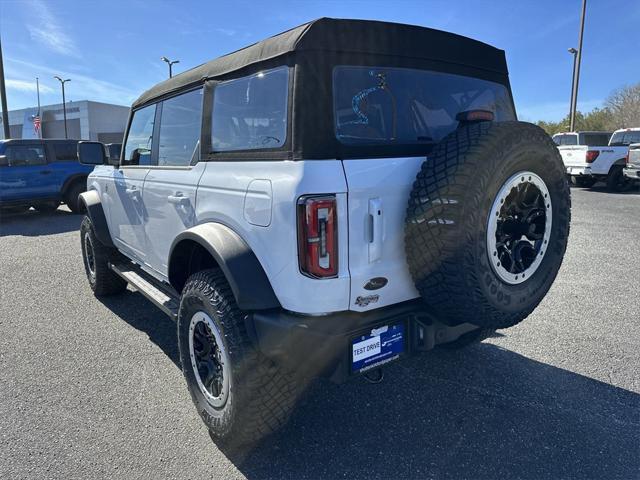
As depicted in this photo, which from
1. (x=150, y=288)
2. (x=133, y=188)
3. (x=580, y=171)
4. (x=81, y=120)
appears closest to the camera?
(x=150, y=288)

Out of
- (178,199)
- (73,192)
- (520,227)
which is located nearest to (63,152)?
(73,192)

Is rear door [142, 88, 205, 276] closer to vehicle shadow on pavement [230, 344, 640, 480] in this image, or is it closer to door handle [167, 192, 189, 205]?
door handle [167, 192, 189, 205]

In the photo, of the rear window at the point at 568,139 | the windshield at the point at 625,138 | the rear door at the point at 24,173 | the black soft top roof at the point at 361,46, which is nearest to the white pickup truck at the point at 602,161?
the windshield at the point at 625,138

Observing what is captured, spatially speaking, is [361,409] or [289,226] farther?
[361,409]

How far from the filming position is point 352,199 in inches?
77.1

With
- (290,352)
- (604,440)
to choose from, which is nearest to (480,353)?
(604,440)

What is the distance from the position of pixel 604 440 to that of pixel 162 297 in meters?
2.87

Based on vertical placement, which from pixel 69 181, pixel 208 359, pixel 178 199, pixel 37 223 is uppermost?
pixel 69 181

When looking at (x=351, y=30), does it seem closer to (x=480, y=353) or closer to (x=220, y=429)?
(x=220, y=429)

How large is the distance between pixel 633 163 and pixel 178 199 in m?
14.0

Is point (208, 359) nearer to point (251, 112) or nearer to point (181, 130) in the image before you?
point (251, 112)

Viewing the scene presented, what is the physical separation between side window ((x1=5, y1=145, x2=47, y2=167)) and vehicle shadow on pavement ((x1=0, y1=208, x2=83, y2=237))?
133 cm

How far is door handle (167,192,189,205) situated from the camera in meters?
2.72

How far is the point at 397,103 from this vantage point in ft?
7.64
